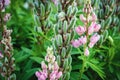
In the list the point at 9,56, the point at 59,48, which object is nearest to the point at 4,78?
the point at 9,56

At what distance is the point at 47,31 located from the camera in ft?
11.0

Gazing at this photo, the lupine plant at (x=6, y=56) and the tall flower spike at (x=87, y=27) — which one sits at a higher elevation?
the tall flower spike at (x=87, y=27)

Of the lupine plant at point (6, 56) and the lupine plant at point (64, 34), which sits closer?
the lupine plant at point (64, 34)

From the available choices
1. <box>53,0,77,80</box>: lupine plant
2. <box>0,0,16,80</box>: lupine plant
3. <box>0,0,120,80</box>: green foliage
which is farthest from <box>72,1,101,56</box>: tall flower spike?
<box>0,0,16,80</box>: lupine plant

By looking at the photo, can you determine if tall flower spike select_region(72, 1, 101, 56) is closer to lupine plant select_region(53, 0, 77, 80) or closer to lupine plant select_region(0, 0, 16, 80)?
lupine plant select_region(53, 0, 77, 80)

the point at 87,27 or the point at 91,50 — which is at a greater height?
the point at 87,27

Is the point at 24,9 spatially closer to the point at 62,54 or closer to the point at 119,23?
the point at 119,23

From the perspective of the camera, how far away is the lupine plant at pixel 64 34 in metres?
2.53

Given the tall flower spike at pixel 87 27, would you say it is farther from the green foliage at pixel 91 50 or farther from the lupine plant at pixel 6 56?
the lupine plant at pixel 6 56

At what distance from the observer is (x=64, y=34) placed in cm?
254

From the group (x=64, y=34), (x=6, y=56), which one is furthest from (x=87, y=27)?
(x=6, y=56)

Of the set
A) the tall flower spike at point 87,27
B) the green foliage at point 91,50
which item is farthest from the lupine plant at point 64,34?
the green foliage at point 91,50

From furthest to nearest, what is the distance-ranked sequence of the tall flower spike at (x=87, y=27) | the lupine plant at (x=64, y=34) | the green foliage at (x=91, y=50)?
the green foliage at (x=91, y=50) < the tall flower spike at (x=87, y=27) < the lupine plant at (x=64, y=34)

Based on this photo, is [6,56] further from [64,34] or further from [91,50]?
[91,50]
